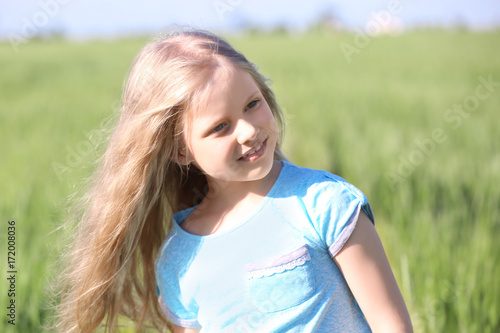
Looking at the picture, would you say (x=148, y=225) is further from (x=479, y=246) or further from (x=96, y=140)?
(x=479, y=246)

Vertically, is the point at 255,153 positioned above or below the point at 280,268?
above

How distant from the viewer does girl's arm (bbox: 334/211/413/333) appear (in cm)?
95

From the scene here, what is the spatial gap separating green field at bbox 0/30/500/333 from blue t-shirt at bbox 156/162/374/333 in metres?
0.46

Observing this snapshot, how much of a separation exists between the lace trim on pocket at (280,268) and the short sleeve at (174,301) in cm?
19

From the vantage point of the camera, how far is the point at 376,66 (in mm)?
7418

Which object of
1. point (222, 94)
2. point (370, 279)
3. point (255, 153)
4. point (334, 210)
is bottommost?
point (370, 279)

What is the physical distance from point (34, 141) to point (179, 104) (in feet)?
9.43

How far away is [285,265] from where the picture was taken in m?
0.97

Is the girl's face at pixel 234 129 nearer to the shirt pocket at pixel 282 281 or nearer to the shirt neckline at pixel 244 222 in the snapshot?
the shirt neckline at pixel 244 222

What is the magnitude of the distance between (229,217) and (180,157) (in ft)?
0.55

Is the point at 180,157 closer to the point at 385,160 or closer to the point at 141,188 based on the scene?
the point at 141,188

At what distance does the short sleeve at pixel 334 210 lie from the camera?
94 centimetres

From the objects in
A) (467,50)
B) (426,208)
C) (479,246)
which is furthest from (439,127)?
(467,50)

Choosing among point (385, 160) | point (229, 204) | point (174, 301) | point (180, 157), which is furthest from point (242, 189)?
point (385, 160)
